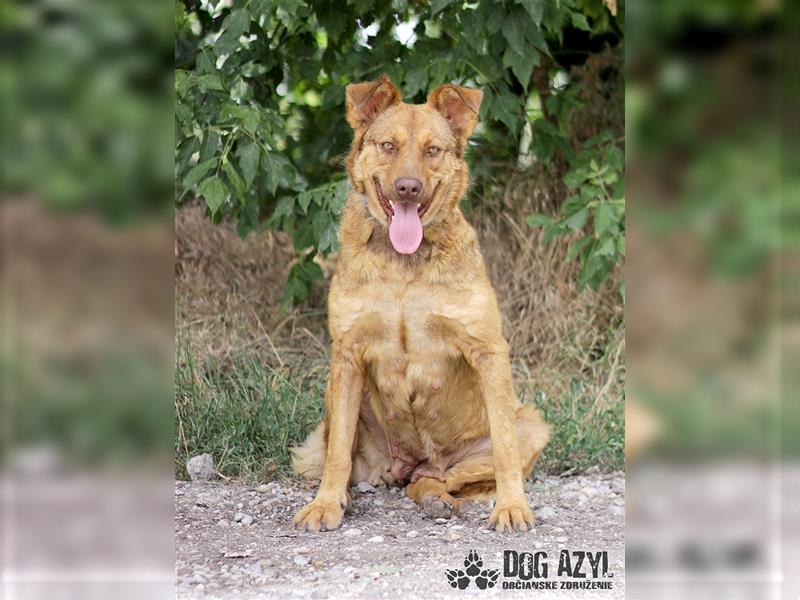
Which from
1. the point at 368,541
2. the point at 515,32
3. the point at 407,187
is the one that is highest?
the point at 515,32

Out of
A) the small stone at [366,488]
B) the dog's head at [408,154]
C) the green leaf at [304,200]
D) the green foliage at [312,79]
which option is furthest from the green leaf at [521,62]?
the small stone at [366,488]

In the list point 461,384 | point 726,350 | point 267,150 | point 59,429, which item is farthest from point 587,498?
point 59,429

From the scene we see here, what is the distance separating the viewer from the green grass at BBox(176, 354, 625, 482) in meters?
4.83

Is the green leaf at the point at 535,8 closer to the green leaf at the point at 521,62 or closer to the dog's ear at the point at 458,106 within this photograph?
the green leaf at the point at 521,62

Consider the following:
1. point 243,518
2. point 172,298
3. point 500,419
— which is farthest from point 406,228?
point 172,298

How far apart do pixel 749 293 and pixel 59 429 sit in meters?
1.46

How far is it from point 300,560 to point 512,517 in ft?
3.11

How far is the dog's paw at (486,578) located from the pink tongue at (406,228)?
1390 mm

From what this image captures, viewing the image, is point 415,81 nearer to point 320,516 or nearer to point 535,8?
point 535,8

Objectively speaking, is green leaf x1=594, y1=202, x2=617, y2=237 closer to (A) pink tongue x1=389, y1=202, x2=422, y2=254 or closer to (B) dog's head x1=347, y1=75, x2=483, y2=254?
(B) dog's head x1=347, y1=75, x2=483, y2=254

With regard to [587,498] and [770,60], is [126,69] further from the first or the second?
[587,498]

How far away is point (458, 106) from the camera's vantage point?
13.3ft

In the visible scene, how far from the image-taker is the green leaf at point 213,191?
13.8 feet

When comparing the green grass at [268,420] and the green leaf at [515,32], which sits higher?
the green leaf at [515,32]
